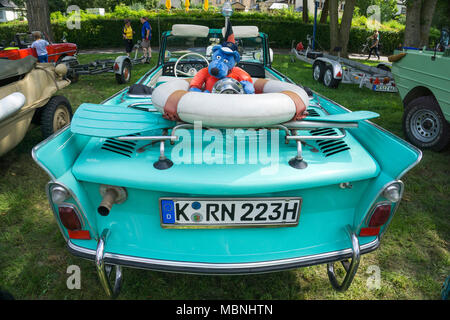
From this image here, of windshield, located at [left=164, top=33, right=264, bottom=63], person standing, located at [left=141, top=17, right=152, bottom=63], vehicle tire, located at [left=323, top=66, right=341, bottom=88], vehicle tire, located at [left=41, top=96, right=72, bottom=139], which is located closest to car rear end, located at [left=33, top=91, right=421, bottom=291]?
vehicle tire, located at [left=41, top=96, right=72, bottom=139]

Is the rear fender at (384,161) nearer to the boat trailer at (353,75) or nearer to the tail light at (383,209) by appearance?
the tail light at (383,209)

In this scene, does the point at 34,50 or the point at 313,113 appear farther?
the point at 34,50

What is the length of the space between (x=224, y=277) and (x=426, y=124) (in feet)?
13.4

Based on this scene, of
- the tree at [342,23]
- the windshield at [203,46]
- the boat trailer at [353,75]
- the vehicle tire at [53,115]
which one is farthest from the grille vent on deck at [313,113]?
the tree at [342,23]

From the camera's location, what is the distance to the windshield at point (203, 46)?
4438 mm

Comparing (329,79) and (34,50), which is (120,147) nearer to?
(329,79)

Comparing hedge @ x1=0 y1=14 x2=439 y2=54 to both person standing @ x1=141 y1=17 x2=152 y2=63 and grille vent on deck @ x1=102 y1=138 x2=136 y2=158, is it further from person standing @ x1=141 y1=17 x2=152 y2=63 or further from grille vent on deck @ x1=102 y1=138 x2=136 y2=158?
grille vent on deck @ x1=102 y1=138 x2=136 y2=158

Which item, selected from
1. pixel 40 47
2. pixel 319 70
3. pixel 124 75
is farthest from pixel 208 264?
pixel 40 47

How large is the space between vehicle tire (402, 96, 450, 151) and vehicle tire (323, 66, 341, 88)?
3.46 metres

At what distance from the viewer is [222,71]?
2.54m

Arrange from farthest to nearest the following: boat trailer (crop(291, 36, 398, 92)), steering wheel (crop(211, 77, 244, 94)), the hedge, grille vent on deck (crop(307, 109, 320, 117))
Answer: the hedge < boat trailer (crop(291, 36, 398, 92)) < grille vent on deck (crop(307, 109, 320, 117)) < steering wheel (crop(211, 77, 244, 94))

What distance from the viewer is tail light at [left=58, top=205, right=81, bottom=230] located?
1.62 metres

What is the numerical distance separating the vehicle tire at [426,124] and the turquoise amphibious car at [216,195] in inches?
127

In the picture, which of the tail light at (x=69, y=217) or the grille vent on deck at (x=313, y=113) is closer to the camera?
the tail light at (x=69, y=217)
